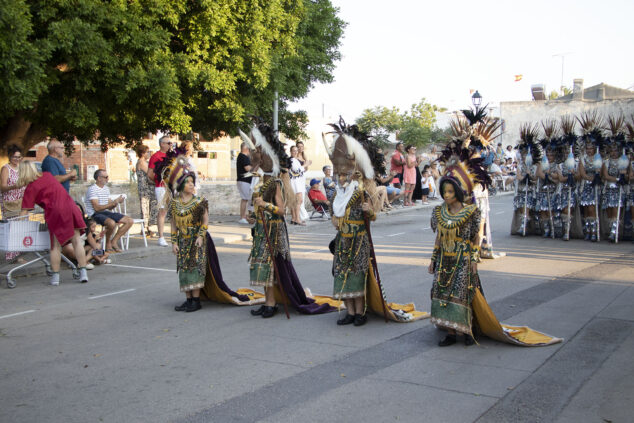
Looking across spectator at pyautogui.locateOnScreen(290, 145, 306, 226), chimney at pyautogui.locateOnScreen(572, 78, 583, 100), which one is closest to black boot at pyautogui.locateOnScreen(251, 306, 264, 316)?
spectator at pyautogui.locateOnScreen(290, 145, 306, 226)

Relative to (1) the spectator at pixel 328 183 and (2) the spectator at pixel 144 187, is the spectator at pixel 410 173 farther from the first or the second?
(2) the spectator at pixel 144 187

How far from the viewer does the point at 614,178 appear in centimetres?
1362

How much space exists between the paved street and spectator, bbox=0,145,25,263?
1.91 m

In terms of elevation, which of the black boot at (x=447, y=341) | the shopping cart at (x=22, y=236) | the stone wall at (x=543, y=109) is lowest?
the black boot at (x=447, y=341)

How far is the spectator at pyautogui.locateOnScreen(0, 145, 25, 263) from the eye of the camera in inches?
425

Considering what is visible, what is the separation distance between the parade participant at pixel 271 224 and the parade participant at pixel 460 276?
2.01m

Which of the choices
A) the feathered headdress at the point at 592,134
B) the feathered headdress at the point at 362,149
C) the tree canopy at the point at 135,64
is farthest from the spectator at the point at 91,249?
the feathered headdress at the point at 592,134

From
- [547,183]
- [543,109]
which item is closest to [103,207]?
[547,183]

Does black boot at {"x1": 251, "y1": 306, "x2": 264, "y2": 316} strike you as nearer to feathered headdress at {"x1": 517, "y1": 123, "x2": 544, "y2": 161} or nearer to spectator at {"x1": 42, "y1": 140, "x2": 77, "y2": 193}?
spectator at {"x1": 42, "y1": 140, "x2": 77, "y2": 193}

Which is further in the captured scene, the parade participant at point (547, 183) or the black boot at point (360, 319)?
the parade participant at point (547, 183)

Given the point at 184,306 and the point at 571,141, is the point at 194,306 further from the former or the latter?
the point at 571,141

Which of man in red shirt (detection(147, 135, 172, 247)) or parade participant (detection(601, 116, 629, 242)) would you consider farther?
parade participant (detection(601, 116, 629, 242))

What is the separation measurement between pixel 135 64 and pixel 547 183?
10.2 meters

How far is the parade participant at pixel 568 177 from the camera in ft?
46.5
